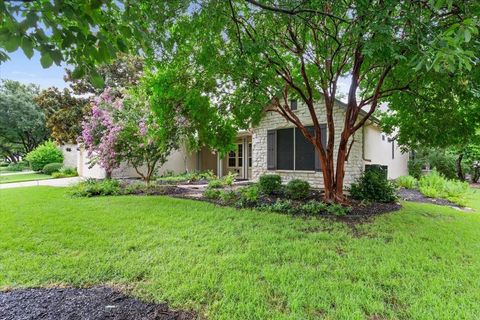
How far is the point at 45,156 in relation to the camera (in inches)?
771

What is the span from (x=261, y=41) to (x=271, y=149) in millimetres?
6669

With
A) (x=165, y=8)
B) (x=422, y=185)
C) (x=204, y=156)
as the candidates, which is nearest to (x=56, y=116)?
(x=204, y=156)

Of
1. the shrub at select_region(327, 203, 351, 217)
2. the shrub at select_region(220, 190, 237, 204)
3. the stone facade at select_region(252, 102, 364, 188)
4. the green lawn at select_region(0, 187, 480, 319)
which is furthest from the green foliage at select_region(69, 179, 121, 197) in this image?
the shrub at select_region(327, 203, 351, 217)

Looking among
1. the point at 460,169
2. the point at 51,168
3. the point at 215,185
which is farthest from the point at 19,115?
the point at 460,169

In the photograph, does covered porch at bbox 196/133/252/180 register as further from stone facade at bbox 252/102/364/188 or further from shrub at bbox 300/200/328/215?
shrub at bbox 300/200/328/215

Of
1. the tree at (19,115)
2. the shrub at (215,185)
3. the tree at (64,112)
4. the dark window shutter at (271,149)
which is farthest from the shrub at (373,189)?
the tree at (19,115)

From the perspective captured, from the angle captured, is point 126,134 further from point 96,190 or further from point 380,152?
point 380,152

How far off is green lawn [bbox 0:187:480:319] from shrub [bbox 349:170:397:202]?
1.72 m

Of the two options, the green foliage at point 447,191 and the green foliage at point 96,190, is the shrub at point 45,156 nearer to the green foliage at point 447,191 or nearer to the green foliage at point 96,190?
the green foliage at point 96,190

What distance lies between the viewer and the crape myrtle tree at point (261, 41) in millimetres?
1698

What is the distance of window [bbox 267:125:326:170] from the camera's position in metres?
9.66

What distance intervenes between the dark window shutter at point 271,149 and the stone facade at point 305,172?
0.19m

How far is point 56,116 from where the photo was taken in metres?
16.9

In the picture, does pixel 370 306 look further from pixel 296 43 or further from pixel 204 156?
pixel 204 156
